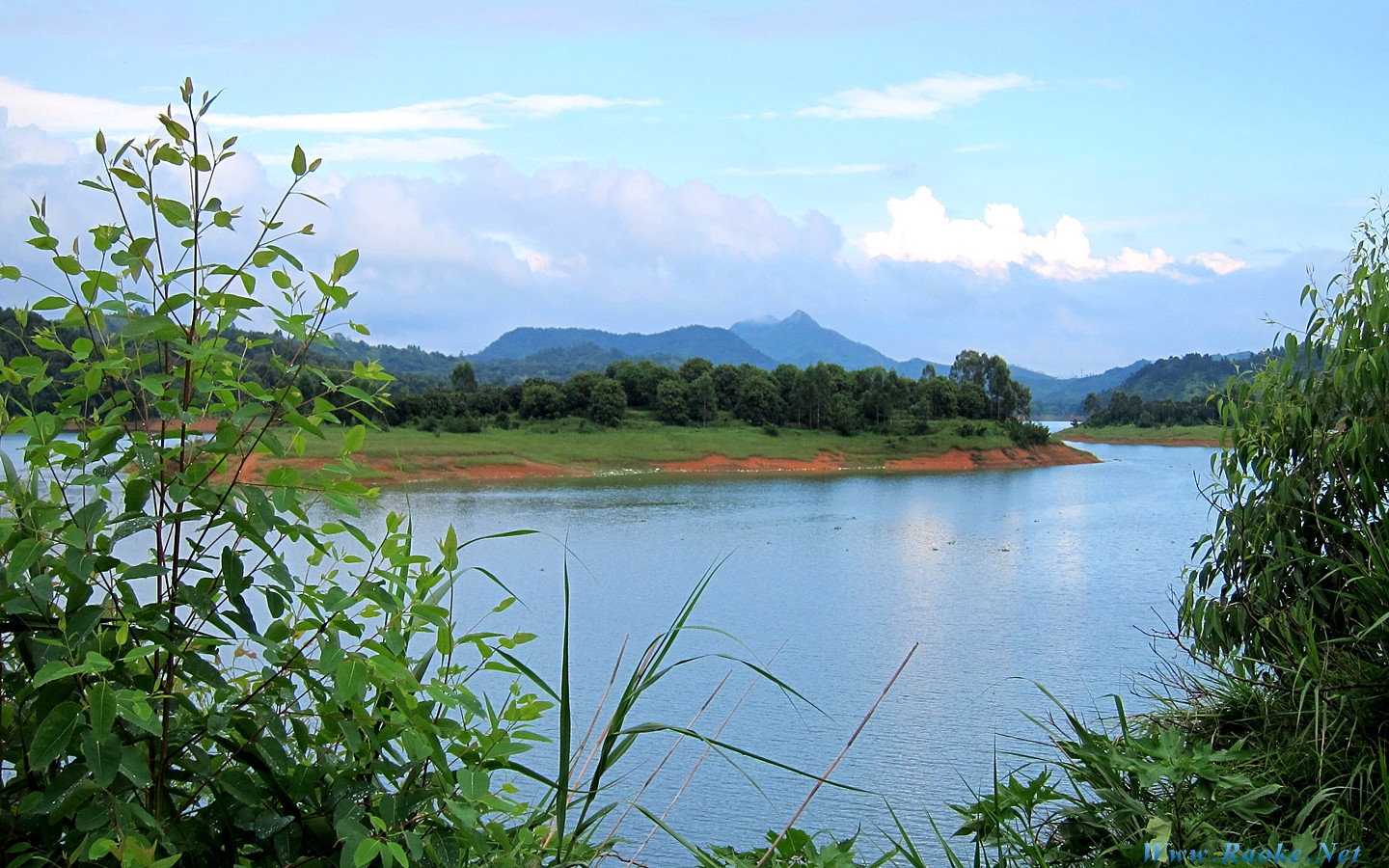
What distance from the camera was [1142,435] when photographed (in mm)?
78875

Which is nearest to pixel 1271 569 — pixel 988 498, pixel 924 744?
pixel 924 744

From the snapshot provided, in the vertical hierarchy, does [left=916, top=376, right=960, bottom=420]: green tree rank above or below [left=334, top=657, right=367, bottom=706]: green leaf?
above

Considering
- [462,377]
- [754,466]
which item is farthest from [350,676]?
[462,377]

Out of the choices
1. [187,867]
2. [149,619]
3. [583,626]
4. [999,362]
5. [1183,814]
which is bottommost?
[583,626]

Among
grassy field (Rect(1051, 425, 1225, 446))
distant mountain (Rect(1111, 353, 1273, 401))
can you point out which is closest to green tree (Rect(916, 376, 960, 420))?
grassy field (Rect(1051, 425, 1225, 446))

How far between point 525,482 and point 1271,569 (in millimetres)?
39171

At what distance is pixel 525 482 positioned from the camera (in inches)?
1631

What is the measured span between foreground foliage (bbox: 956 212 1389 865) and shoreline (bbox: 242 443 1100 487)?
113 feet

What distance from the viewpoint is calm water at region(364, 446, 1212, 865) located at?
8523mm

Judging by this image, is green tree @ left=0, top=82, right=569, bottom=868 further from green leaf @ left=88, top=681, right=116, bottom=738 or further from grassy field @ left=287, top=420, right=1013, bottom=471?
grassy field @ left=287, top=420, right=1013, bottom=471

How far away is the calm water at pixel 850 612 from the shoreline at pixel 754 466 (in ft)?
20.5

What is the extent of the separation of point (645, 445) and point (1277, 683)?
49487mm

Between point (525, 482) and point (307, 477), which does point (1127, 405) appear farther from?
point (307, 477)

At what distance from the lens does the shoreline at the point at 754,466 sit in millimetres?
42156
